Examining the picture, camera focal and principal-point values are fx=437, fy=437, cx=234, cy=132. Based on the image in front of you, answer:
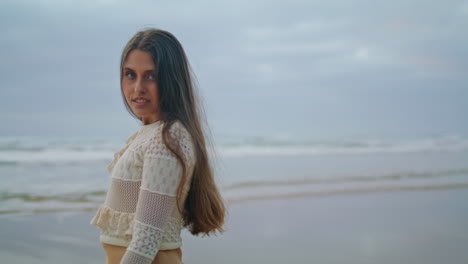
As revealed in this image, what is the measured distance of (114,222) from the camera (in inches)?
63.6

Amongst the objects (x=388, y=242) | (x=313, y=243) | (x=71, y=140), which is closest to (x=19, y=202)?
(x=313, y=243)

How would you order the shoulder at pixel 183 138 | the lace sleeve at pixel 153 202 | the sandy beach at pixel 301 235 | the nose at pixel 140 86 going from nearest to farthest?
the lace sleeve at pixel 153 202 < the shoulder at pixel 183 138 < the nose at pixel 140 86 < the sandy beach at pixel 301 235

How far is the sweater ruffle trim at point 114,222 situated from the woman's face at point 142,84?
0.39 meters

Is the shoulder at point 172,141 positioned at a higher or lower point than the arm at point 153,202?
higher

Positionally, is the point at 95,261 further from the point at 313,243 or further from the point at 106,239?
the point at 106,239

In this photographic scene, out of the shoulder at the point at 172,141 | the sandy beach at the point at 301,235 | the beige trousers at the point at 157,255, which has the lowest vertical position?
the sandy beach at the point at 301,235

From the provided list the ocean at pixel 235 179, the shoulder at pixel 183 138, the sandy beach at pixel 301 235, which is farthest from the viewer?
the ocean at pixel 235 179

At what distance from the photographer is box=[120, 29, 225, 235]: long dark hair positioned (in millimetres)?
1627

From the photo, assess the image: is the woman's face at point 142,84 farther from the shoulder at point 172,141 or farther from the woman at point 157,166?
the shoulder at point 172,141

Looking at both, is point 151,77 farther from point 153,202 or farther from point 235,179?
point 235,179

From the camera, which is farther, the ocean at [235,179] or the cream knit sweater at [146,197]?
the ocean at [235,179]

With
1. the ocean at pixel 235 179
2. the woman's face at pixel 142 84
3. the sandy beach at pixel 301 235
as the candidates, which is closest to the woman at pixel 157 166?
the woman's face at pixel 142 84

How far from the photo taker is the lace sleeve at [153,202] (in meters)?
1.42

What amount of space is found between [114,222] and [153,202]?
0.25 meters
